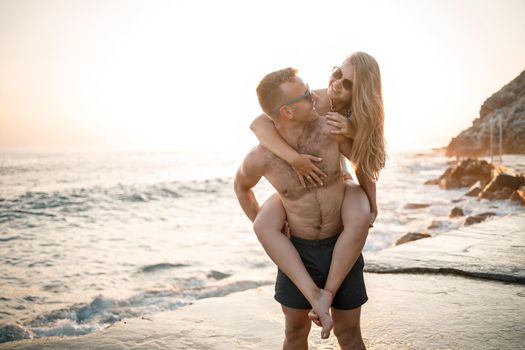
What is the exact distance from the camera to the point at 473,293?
364 centimetres

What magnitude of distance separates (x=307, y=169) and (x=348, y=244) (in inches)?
17.4

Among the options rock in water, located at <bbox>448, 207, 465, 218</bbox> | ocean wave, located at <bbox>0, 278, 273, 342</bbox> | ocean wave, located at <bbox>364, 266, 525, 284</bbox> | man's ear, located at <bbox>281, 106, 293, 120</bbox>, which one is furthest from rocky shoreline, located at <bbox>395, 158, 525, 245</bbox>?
man's ear, located at <bbox>281, 106, 293, 120</bbox>

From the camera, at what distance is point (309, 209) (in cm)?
227

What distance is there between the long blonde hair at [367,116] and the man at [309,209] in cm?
10

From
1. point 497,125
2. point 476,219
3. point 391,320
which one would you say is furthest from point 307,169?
point 497,125

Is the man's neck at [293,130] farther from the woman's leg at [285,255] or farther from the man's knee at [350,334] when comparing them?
the man's knee at [350,334]

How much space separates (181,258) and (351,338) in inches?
301

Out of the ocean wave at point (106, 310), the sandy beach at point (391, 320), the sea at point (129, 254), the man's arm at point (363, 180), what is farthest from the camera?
the sea at point (129, 254)

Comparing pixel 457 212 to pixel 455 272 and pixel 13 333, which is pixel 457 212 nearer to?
pixel 455 272

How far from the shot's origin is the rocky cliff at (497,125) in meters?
40.2

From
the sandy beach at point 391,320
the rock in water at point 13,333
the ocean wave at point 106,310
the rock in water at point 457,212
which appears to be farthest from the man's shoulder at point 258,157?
the rock in water at point 457,212

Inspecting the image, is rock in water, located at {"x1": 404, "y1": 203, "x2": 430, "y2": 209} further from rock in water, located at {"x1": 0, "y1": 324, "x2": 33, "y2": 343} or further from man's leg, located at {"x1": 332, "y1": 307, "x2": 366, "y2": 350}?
man's leg, located at {"x1": 332, "y1": 307, "x2": 366, "y2": 350}

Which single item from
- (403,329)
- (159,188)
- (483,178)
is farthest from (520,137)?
(403,329)

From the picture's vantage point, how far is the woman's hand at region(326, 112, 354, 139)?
213cm
